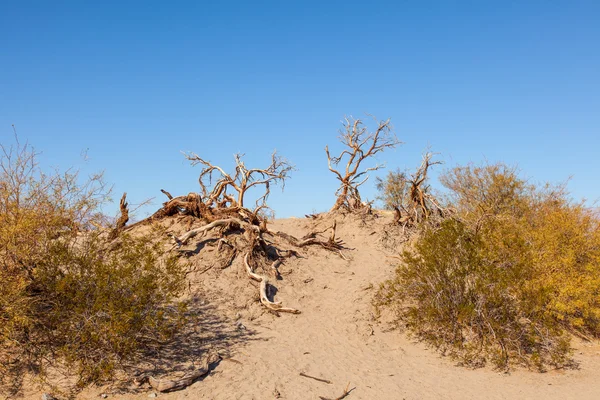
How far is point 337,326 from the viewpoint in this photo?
39.2ft

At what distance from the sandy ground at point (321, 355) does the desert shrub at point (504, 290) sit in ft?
1.90

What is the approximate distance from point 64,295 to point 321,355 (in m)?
5.38

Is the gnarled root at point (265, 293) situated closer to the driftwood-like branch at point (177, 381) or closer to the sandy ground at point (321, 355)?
the sandy ground at point (321, 355)

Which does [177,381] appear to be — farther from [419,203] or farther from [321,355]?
[419,203]

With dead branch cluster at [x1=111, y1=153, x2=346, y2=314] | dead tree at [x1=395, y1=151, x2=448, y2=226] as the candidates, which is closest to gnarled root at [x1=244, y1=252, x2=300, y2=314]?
dead branch cluster at [x1=111, y1=153, x2=346, y2=314]

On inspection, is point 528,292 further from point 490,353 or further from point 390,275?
point 390,275

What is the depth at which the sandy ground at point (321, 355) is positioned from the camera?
8.45 m

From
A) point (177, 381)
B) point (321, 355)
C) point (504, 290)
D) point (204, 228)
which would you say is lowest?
point (177, 381)

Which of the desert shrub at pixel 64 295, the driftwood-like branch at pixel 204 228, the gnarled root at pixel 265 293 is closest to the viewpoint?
the desert shrub at pixel 64 295

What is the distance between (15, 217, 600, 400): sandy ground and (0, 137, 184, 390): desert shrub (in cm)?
69

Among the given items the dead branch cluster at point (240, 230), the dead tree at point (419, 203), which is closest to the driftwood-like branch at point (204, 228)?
the dead branch cluster at point (240, 230)

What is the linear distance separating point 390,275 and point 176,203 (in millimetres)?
7754

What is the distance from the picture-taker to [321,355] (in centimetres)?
1016

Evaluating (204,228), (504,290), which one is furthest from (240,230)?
(504,290)
